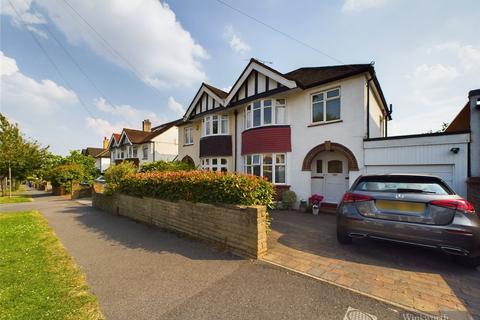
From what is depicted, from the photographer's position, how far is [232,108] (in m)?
13.7

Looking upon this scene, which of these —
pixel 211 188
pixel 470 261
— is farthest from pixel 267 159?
pixel 470 261

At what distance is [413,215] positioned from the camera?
152 inches

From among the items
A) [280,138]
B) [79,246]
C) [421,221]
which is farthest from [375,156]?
[79,246]

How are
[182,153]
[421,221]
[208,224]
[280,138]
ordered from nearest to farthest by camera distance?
[421,221]
[208,224]
[280,138]
[182,153]

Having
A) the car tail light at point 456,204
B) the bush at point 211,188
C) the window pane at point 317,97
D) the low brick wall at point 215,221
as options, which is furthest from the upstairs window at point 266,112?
the car tail light at point 456,204

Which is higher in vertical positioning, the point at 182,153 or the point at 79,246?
the point at 182,153

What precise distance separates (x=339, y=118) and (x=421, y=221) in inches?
256

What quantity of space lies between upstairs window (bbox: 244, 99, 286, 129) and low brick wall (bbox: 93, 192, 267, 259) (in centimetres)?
674

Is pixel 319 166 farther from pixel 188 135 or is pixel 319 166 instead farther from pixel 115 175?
pixel 188 135

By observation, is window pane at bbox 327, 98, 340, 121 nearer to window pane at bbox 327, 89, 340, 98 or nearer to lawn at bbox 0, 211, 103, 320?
window pane at bbox 327, 89, 340, 98

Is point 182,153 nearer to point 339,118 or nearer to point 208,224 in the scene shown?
point 339,118

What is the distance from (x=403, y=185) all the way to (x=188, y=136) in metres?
16.1

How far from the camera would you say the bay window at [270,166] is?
11.2 m

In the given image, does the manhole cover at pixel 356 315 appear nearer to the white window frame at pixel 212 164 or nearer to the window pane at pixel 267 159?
the window pane at pixel 267 159
